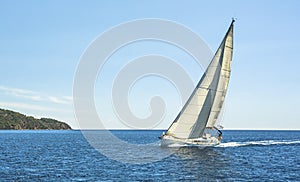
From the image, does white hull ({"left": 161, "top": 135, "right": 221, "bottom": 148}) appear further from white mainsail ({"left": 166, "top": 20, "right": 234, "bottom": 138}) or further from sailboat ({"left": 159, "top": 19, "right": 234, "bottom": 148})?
white mainsail ({"left": 166, "top": 20, "right": 234, "bottom": 138})

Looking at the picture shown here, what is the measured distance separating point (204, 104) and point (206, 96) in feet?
5.04

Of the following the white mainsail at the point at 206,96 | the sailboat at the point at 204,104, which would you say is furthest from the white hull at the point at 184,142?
the white mainsail at the point at 206,96

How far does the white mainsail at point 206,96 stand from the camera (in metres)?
72.6

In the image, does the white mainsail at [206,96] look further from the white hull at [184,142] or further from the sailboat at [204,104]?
the white hull at [184,142]

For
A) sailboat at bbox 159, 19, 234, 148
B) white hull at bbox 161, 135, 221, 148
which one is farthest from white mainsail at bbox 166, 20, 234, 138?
white hull at bbox 161, 135, 221, 148

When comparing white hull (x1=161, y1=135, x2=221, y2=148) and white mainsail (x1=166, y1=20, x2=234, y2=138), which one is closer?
white hull (x1=161, y1=135, x2=221, y2=148)

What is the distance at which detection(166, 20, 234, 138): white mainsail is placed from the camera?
7256 cm

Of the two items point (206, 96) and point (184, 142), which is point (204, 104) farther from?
point (184, 142)

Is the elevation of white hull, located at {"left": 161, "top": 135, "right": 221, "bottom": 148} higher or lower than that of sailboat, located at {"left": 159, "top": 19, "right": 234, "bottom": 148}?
lower

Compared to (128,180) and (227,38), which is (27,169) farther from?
(227,38)

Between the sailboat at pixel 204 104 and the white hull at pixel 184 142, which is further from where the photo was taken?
the sailboat at pixel 204 104

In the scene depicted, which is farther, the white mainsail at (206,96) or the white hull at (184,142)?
the white mainsail at (206,96)

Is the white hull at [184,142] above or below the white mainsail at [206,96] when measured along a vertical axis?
below

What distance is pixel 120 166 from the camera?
52.2 meters
